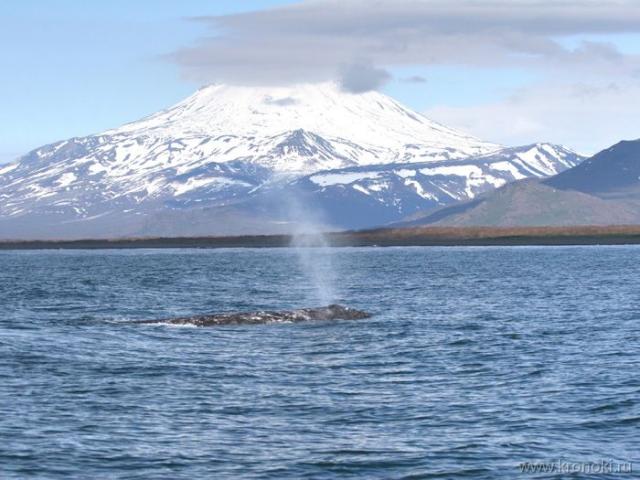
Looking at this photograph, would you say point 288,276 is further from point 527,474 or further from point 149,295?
point 527,474

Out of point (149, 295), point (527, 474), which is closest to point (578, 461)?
point (527, 474)

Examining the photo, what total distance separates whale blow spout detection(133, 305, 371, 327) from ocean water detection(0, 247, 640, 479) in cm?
189

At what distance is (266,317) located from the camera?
64.5 metres

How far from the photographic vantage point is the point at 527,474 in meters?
28.8

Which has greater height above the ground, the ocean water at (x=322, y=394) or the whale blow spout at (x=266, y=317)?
the whale blow spout at (x=266, y=317)

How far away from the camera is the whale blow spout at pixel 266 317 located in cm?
A: 6338

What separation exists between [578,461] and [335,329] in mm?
30141

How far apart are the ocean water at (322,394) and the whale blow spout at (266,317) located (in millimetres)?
1892

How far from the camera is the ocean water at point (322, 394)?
30.4 meters

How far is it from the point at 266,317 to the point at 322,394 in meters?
25.2

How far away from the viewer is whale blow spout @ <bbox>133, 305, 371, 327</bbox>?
6338 centimetres

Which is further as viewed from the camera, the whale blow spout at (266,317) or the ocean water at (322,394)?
the whale blow spout at (266,317)

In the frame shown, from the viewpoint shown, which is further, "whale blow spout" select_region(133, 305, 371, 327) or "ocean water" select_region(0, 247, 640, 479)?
"whale blow spout" select_region(133, 305, 371, 327)

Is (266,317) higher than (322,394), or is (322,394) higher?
(266,317)
